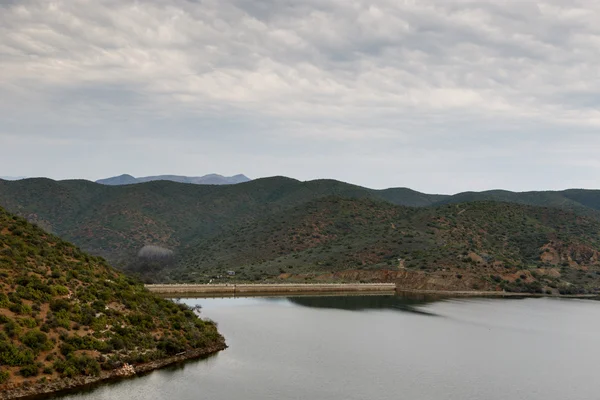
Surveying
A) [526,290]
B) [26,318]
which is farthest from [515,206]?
[26,318]

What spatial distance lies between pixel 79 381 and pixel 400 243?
4073 inches

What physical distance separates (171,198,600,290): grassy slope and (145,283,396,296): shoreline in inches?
365

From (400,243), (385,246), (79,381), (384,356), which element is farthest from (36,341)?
(400,243)

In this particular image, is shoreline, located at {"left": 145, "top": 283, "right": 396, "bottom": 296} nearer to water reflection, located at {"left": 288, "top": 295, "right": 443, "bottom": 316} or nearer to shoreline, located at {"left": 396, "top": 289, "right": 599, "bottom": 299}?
shoreline, located at {"left": 396, "top": 289, "right": 599, "bottom": 299}

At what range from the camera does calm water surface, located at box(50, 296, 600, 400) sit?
148 feet

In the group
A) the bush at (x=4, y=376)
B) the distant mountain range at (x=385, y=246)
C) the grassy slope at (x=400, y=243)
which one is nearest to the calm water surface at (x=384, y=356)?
the bush at (x=4, y=376)

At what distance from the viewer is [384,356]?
190 ft

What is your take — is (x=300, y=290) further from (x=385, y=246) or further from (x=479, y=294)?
(x=479, y=294)

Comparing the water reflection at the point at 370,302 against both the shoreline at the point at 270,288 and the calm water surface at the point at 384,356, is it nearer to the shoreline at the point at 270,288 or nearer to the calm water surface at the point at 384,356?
the calm water surface at the point at 384,356

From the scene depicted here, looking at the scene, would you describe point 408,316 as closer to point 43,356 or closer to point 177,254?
point 43,356

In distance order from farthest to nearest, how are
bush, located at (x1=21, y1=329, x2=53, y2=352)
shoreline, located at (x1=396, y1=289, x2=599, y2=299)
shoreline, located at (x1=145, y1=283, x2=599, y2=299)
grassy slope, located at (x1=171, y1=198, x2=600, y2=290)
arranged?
grassy slope, located at (x1=171, y1=198, x2=600, y2=290)
shoreline, located at (x1=396, y1=289, x2=599, y2=299)
shoreline, located at (x1=145, y1=283, x2=599, y2=299)
bush, located at (x1=21, y1=329, x2=53, y2=352)

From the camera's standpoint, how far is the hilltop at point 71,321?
137 ft

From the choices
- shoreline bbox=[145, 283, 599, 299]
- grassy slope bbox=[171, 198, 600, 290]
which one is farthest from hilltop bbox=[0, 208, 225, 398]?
grassy slope bbox=[171, 198, 600, 290]

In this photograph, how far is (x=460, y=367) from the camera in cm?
5462
